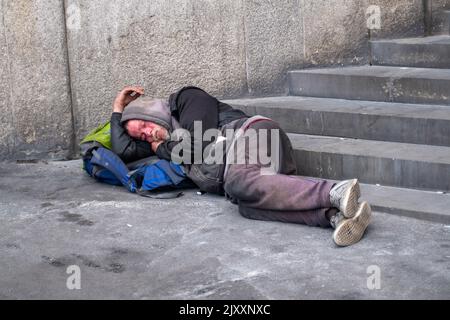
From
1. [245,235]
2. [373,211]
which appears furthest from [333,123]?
[245,235]

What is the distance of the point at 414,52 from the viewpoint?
266 inches

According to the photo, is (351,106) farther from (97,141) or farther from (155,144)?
(97,141)

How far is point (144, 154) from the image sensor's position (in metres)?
5.83

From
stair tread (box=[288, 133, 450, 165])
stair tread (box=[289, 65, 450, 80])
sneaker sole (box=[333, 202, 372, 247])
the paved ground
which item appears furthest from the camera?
stair tread (box=[289, 65, 450, 80])

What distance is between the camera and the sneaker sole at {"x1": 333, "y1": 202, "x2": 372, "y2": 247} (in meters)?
4.61

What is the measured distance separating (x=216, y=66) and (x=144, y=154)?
1.32 metres

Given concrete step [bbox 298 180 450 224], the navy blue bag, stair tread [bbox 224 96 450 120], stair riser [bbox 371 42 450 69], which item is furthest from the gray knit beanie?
stair riser [bbox 371 42 450 69]

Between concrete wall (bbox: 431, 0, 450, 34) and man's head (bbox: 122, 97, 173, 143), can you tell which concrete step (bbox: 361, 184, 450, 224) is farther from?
concrete wall (bbox: 431, 0, 450, 34)

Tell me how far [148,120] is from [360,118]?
4.72ft

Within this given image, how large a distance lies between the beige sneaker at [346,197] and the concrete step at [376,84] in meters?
1.77

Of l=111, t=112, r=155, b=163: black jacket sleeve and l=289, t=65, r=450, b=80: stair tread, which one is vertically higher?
l=289, t=65, r=450, b=80: stair tread

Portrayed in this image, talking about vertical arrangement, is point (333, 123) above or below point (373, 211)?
above

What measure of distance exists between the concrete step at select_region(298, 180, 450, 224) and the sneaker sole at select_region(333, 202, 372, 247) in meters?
0.39
